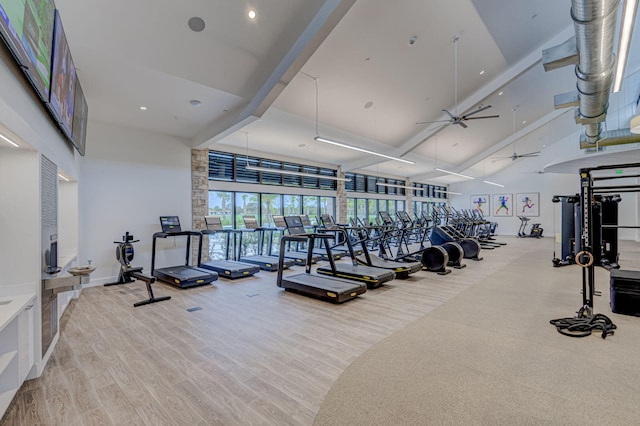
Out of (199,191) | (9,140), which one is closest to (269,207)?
(199,191)

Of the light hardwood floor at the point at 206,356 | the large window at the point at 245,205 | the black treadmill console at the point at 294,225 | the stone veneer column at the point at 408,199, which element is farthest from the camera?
the stone veneer column at the point at 408,199

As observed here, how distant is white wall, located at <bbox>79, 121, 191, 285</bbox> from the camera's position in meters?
6.00

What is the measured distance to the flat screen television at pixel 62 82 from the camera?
2.84 m

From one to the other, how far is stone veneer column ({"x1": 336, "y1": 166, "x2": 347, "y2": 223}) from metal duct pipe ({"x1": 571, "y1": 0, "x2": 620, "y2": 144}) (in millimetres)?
7488

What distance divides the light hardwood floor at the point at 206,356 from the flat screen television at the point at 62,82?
2573 mm

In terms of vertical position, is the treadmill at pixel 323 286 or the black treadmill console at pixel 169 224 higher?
the black treadmill console at pixel 169 224

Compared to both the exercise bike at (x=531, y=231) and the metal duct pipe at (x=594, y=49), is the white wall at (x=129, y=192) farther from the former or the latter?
the exercise bike at (x=531, y=231)

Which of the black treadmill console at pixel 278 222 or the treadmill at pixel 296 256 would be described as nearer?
the treadmill at pixel 296 256

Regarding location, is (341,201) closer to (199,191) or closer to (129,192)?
(199,191)

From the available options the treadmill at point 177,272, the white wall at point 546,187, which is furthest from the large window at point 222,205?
the white wall at point 546,187

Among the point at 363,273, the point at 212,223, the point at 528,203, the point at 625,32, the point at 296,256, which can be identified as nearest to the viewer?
the point at 625,32

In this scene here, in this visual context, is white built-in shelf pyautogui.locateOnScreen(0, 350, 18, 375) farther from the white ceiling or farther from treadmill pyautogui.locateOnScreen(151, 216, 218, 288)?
the white ceiling

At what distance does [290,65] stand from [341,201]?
769 centimetres

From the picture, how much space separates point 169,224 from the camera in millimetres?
6672
